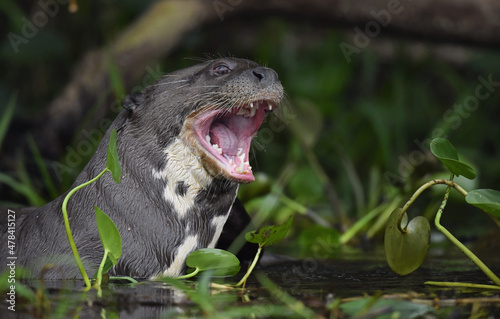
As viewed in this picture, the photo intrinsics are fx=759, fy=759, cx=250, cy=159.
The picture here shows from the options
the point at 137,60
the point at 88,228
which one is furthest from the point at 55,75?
the point at 88,228

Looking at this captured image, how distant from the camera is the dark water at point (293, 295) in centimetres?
182

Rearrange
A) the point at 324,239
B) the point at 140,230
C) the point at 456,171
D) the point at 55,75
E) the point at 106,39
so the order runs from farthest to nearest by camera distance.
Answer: the point at 55,75
the point at 106,39
the point at 324,239
the point at 140,230
the point at 456,171

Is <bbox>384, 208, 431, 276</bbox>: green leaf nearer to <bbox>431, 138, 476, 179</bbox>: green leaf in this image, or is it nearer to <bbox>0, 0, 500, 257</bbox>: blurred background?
<bbox>431, 138, 476, 179</bbox>: green leaf

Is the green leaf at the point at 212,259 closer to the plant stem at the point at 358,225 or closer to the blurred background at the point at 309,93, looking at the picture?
the blurred background at the point at 309,93

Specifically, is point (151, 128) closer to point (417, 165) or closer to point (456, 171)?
point (456, 171)

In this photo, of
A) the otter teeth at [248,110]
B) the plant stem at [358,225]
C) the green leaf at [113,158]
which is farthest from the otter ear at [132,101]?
the plant stem at [358,225]

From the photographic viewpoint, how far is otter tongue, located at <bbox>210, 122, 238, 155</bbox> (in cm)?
273

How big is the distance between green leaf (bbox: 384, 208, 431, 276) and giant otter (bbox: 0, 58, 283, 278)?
0.56 meters

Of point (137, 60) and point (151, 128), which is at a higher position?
point (137, 60)

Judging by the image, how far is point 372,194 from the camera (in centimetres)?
430

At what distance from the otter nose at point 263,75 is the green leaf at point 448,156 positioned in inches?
25.3

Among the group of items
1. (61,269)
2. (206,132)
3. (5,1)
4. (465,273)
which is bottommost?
(465,273)

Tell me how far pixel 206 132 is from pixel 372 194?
72.8 inches

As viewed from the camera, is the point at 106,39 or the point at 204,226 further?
the point at 106,39
